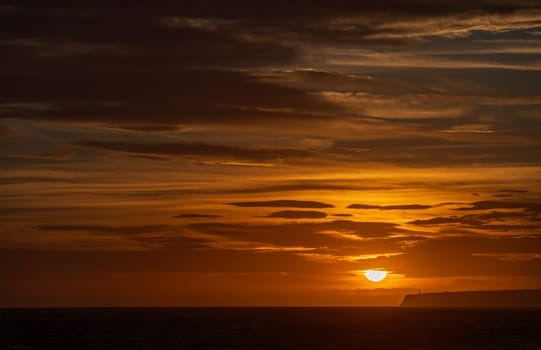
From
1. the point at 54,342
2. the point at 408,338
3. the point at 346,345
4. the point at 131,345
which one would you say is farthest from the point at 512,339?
the point at 54,342

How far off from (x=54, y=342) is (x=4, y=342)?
6396 mm

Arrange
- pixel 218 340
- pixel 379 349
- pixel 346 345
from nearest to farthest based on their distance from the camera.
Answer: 1. pixel 379 349
2. pixel 346 345
3. pixel 218 340

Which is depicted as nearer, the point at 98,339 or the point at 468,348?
the point at 468,348

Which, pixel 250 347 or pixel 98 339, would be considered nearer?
pixel 250 347

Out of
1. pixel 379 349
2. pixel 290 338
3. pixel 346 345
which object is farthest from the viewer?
pixel 290 338

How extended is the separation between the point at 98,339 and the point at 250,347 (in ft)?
94.8

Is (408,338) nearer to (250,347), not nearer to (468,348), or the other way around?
(468,348)

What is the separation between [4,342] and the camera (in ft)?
379

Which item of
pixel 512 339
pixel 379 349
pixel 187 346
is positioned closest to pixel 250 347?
pixel 187 346

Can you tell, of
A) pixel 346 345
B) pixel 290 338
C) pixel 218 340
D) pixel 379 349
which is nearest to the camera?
pixel 379 349

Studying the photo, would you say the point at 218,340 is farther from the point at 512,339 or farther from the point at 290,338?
the point at 512,339

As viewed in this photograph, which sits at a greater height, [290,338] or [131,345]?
[290,338]

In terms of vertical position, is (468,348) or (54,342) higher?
(54,342)

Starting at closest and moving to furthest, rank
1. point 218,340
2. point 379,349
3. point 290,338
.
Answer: point 379,349 < point 218,340 < point 290,338
